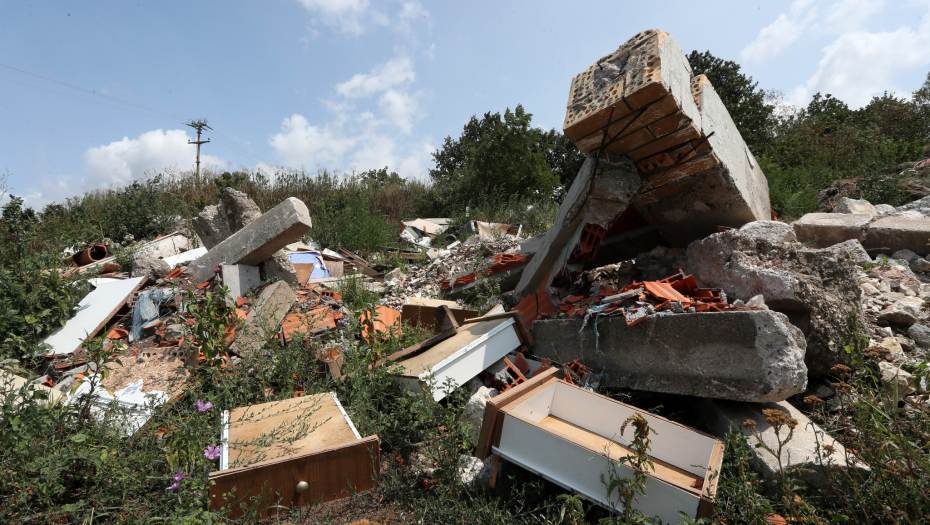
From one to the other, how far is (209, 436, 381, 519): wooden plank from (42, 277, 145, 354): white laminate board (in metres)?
3.35

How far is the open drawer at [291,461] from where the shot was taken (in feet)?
7.34

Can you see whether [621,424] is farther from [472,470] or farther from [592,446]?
[472,470]

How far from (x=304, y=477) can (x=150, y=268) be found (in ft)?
16.7

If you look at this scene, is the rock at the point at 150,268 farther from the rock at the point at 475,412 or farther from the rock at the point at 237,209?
the rock at the point at 475,412

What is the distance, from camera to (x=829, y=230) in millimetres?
4586

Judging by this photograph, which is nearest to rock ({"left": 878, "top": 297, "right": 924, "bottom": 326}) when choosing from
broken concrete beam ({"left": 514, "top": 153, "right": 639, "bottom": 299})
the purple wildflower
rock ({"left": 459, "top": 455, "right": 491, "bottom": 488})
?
broken concrete beam ({"left": 514, "top": 153, "right": 639, "bottom": 299})

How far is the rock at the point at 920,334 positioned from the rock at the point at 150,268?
26.0 feet

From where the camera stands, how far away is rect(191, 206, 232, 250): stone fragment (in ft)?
22.0

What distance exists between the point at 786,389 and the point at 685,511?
1.03 m

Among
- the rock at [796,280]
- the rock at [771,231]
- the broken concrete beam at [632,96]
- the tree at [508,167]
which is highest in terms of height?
the tree at [508,167]

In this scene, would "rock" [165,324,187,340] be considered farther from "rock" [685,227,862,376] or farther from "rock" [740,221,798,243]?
"rock" [740,221,798,243]

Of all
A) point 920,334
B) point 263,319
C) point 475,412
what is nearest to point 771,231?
point 920,334

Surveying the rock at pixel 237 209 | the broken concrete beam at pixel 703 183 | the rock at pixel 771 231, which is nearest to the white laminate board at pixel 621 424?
the rock at pixel 771 231

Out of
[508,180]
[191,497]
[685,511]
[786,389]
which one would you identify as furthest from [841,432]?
[508,180]
